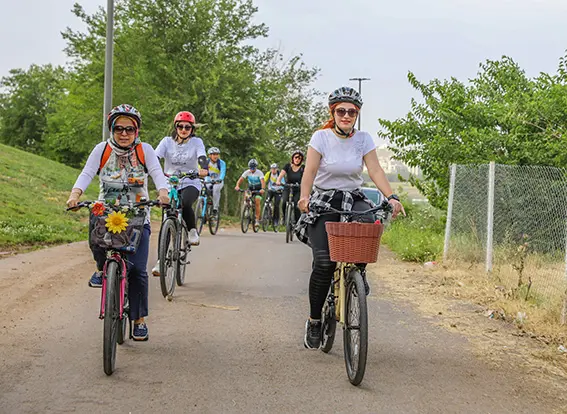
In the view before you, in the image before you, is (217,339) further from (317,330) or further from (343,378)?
(343,378)

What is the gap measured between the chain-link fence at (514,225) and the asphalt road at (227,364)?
70.0 inches

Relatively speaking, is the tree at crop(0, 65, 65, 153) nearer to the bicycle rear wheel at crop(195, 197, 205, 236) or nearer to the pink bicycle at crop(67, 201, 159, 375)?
the bicycle rear wheel at crop(195, 197, 205, 236)

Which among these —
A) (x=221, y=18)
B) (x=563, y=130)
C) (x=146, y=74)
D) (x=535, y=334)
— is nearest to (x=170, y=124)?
(x=146, y=74)

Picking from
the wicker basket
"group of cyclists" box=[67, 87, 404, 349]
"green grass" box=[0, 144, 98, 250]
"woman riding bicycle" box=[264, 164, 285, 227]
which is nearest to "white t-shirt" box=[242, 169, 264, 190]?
"woman riding bicycle" box=[264, 164, 285, 227]

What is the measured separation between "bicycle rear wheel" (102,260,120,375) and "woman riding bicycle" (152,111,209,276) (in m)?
3.92

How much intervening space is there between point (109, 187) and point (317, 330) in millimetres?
1968

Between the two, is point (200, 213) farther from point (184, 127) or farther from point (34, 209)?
point (184, 127)

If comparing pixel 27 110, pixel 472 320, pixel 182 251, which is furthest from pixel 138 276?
pixel 27 110

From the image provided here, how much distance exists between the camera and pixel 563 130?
Result: 1150 cm

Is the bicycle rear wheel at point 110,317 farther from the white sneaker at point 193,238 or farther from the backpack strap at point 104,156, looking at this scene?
the white sneaker at point 193,238

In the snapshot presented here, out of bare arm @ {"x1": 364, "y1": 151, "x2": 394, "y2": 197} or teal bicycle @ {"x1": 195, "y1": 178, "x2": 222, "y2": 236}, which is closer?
bare arm @ {"x1": 364, "y1": 151, "x2": 394, "y2": 197}

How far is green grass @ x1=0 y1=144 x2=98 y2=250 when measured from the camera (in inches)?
562

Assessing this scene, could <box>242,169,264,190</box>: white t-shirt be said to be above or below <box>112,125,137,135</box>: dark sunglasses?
below

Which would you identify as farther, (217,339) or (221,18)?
(221,18)
